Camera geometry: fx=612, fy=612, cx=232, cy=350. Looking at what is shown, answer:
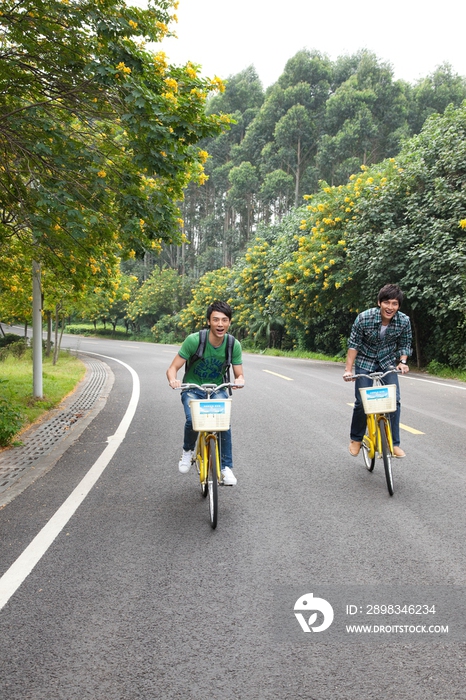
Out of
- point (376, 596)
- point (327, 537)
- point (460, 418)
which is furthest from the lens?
point (460, 418)

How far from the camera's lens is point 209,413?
4.88m

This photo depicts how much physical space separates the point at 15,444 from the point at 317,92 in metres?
50.2

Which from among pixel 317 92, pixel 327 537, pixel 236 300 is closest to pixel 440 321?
pixel 327 537

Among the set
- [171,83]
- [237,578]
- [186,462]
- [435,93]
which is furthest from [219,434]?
[435,93]

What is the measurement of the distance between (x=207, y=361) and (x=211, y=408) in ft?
2.25

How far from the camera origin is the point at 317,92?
51469 millimetres

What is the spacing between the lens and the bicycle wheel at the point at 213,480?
186 inches

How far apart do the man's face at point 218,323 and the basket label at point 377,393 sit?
1551 millimetres

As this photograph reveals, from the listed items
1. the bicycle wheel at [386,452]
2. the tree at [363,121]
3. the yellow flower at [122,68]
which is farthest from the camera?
Result: the tree at [363,121]

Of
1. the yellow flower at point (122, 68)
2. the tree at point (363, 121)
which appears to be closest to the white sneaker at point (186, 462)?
the yellow flower at point (122, 68)

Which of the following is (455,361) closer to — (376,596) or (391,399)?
(391,399)

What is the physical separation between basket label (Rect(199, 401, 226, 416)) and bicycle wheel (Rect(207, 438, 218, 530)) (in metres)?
0.26

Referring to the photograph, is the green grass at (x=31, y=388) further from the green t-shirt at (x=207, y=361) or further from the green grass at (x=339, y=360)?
the green grass at (x=339, y=360)

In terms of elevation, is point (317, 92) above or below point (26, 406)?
above
